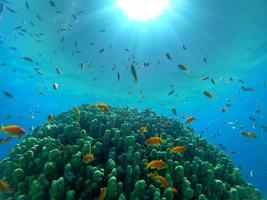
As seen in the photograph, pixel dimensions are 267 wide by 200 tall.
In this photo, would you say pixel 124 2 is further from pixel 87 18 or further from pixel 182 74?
pixel 182 74

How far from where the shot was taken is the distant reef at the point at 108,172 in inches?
183

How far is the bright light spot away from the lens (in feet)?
65.0

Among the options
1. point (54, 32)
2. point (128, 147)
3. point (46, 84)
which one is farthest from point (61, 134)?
point (46, 84)

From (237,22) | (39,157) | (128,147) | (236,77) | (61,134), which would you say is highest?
(236,77)

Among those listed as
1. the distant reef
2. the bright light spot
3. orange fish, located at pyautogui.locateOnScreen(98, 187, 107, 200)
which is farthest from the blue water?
orange fish, located at pyautogui.locateOnScreen(98, 187, 107, 200)

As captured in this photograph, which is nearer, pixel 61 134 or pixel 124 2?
pixel 61 134

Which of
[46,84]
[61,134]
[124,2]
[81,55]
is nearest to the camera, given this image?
[61,134]

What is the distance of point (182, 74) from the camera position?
110ft

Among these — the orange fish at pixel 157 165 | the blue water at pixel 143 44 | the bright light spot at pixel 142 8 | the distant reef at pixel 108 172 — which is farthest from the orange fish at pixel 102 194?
the bright light spot at pixel 142 8

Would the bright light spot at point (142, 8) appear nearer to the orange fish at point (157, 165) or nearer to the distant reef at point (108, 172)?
the distant reef at point (108, 172)

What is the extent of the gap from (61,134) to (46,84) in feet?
127

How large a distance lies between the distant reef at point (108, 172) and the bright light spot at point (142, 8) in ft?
48.4

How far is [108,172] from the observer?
515cm

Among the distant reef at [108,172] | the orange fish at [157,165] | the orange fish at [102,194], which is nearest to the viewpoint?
the orange fish at [102,194]
